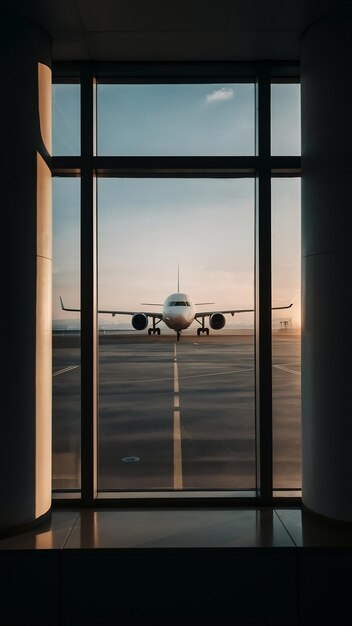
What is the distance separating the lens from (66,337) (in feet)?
13.0

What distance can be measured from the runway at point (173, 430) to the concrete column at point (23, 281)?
18.5 inches

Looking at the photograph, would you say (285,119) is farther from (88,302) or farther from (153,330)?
(153,330)

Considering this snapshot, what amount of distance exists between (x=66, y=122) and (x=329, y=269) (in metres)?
2.33

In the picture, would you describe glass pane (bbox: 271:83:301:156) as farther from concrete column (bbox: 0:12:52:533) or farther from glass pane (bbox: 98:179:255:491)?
concrete column (bbox: 0:12:52:533)

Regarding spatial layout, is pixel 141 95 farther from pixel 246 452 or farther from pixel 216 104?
pixel 246 452

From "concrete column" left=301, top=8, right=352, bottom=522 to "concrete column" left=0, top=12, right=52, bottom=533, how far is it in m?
1.88

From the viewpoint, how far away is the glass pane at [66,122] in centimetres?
389

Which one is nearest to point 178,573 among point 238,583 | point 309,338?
point 238,583

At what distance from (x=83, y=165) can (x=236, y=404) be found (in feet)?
19.9

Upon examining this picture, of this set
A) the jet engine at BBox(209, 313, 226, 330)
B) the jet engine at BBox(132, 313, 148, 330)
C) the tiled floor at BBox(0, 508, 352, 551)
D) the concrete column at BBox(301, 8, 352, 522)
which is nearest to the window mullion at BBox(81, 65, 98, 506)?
the tiled floor at BBox(0, 508, 352, 551)

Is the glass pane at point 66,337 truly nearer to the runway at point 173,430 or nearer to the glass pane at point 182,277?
the runway at point 173,430

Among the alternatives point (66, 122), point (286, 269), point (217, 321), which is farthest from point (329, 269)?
point (217, 321)

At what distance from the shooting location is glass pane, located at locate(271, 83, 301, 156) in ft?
12.8

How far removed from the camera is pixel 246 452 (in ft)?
18.5
